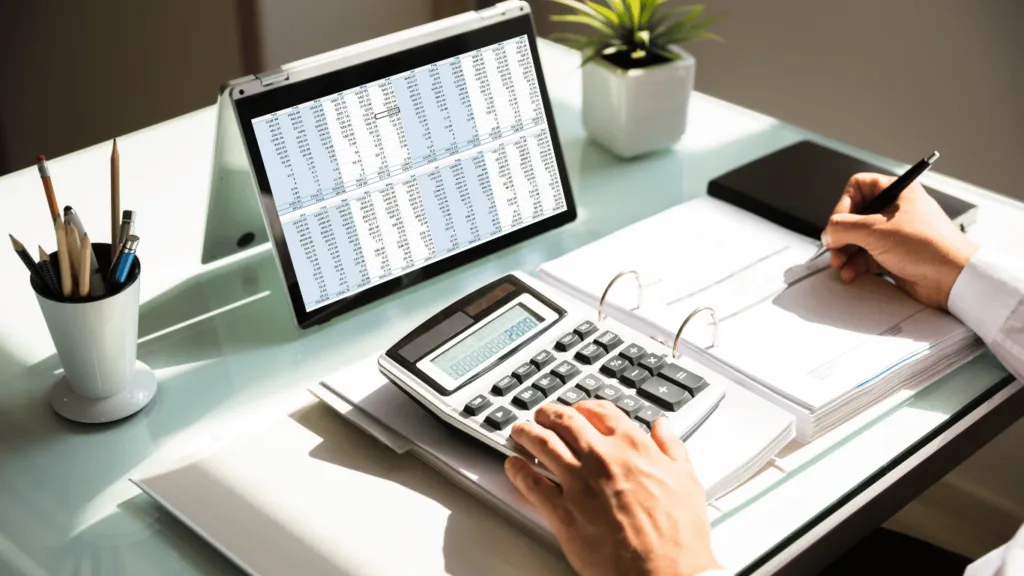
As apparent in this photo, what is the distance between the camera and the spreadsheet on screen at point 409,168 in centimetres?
114

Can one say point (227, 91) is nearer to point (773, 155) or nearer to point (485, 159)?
point (485, 159)

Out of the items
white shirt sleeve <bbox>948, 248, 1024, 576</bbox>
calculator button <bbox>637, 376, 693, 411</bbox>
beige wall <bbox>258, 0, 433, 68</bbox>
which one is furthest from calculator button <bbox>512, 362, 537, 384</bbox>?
beige wall <bbox>258, 0, 433, 68</bbox>

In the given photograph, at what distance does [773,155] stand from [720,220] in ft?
0.65

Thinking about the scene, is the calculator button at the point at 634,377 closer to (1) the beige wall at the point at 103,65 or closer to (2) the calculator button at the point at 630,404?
(2) the calculator button at the point at 630,404

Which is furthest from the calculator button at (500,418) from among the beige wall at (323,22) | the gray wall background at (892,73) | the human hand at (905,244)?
the beige wall at (323,22)

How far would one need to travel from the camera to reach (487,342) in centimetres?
103

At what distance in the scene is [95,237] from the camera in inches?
51.1

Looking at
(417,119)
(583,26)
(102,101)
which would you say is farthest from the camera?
(102,101)

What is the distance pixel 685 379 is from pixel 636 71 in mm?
656

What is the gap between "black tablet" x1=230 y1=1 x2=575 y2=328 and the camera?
1132 millimetres

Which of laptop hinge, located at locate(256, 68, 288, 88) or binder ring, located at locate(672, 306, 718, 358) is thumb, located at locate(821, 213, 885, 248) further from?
laptop hinge, located at locate(256, 68, 288, 88)

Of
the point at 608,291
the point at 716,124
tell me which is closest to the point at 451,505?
the point at 608,291

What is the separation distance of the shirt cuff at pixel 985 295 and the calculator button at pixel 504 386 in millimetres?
544

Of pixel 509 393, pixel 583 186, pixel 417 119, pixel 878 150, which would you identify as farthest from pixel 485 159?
pixel 878 150
